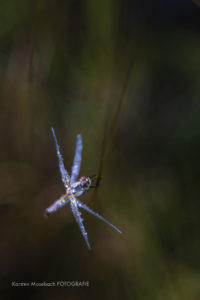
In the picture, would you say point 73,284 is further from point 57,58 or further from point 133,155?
point 57,58

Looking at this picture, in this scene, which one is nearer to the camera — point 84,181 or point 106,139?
point 84,181

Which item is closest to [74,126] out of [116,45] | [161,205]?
[116,45]

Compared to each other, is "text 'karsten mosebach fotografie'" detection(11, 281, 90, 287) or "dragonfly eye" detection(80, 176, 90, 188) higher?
"dragonfly eye" detection(80, 176, 90, 188)

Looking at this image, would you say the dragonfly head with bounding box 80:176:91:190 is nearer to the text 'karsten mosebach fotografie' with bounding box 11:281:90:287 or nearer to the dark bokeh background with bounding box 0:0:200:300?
the dark bokeh background with bounding box 0:0:200:300

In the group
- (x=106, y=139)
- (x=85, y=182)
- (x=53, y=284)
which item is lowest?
(x=53, y=284)

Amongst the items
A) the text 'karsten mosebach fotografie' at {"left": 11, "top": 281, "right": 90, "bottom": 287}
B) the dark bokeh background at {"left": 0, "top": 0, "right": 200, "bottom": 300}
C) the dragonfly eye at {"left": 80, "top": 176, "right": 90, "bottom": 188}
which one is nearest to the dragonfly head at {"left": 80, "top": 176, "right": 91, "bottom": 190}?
the dragonfly eye at {"left": 80, "top": 176, "right": 90, "bottom": 188}

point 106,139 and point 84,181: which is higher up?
point 106,139

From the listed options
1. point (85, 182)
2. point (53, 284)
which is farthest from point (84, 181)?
point (53, 284)

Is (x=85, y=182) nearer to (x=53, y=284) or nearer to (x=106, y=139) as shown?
(x=106, y=139)
